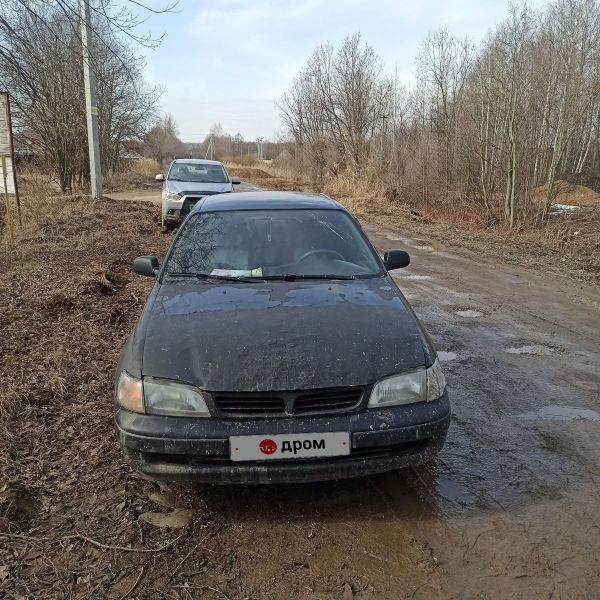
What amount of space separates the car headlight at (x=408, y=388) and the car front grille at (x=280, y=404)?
0.12m

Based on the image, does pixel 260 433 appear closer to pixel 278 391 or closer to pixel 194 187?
pixel 278 391

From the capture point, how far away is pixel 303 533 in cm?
254

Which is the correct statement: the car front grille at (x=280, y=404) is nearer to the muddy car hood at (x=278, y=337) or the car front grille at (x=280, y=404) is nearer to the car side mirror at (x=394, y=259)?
the muddy car hood at (x=278, y=337)

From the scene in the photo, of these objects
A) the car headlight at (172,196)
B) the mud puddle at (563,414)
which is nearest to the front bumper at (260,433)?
the mud puddle at (563,414)

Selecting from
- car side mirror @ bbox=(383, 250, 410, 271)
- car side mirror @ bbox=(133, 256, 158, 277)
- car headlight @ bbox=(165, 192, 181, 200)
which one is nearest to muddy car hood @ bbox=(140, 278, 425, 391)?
car side mirror @ bbox=(133, 256, 158, 277)

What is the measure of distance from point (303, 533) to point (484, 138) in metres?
14.4

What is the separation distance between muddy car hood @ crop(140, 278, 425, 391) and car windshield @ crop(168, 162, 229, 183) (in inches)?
447

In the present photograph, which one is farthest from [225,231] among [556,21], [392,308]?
[556,21]

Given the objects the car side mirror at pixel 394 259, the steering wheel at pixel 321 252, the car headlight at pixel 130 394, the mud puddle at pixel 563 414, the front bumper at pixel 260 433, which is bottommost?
the mud puddle at pixel 563 414

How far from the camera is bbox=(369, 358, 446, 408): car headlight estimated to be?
2562 millimetres

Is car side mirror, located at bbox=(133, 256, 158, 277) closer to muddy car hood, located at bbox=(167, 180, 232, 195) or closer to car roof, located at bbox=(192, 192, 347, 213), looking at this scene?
car roof, located at bbox=(192, 192, 347, 213)

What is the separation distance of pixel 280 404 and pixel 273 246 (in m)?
1.68

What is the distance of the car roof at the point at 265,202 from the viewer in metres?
4.35

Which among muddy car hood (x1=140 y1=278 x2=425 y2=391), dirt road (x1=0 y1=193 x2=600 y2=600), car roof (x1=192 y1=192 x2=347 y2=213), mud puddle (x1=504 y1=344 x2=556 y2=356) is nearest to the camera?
dirt road (x1=0 y1=193 x2=600 y2=600)
